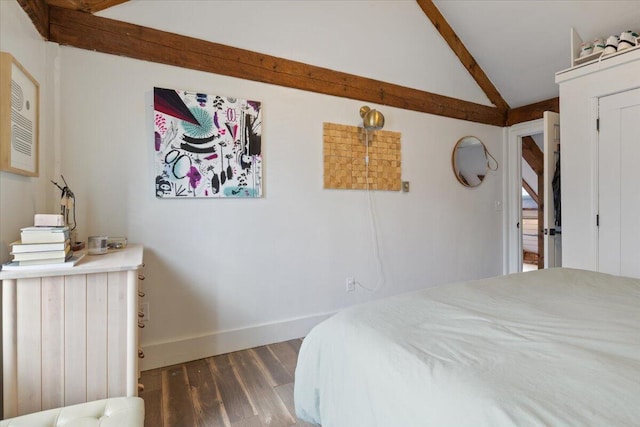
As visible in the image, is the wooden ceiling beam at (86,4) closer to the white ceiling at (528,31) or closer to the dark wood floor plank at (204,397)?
the dark wood floor plank at (204,397)

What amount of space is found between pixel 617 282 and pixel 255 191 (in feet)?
7.09

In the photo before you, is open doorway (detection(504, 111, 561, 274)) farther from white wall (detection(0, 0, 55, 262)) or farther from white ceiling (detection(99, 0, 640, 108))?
white wall (detection(0, 0, 55, 262))

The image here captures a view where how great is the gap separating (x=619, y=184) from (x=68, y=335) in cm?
359

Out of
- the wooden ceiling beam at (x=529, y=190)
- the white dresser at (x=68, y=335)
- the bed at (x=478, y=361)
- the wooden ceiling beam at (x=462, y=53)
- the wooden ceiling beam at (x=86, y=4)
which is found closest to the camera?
the bed at (x=478, y=361)

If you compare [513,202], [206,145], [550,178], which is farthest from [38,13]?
[513,202]

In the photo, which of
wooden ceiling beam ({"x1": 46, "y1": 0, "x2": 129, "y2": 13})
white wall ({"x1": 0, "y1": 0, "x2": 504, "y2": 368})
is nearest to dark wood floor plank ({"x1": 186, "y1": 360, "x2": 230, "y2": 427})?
white wall ({"x1": 0, "y1": 0, "x2": 504, "y2": 368})

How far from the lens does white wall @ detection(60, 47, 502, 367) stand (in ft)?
6.40

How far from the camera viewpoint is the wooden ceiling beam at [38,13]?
5.12 feet

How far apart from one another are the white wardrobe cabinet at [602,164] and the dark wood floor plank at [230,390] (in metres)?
2.83

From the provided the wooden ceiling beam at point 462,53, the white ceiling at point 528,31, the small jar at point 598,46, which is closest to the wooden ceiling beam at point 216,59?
the wooden ceiling beam at point 462,53

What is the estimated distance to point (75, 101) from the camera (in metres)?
1.89

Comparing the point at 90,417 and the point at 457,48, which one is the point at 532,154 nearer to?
the point at 457,48

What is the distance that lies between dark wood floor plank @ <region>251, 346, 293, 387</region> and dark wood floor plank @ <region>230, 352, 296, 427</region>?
0.04 m

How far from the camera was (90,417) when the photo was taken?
1.01 metres
